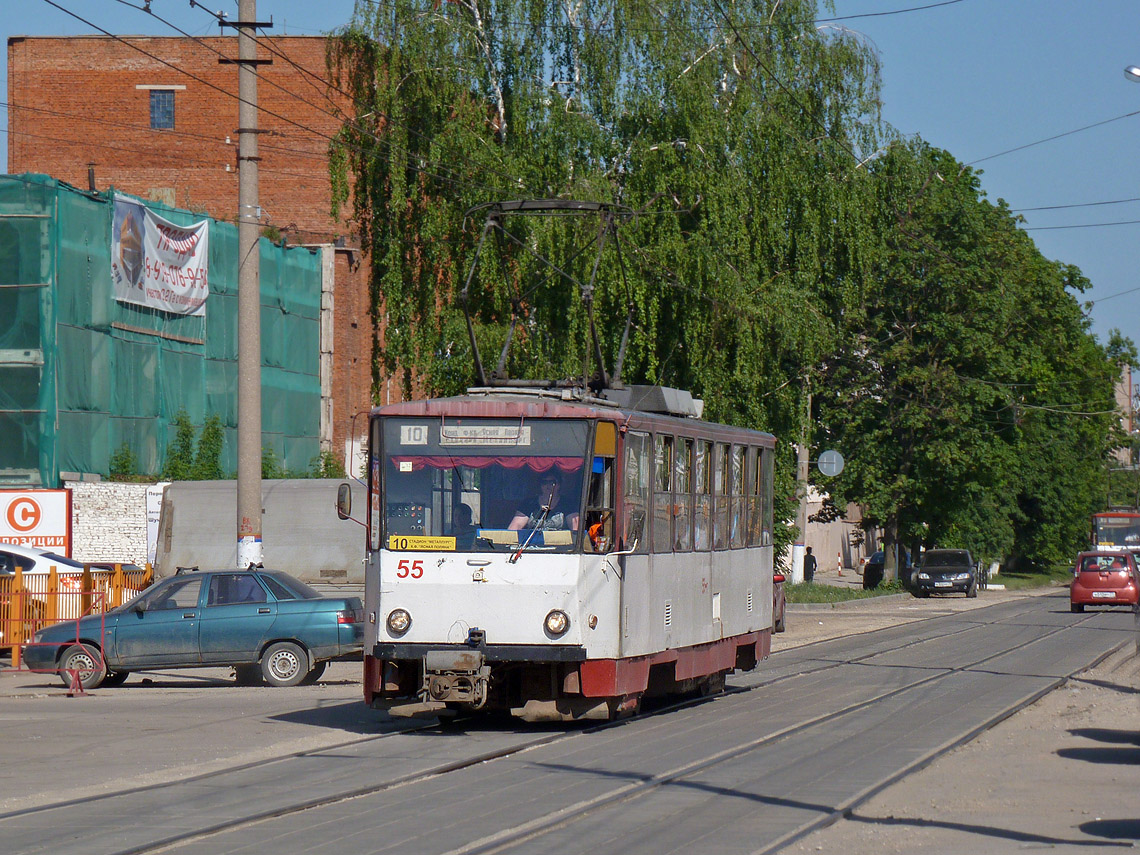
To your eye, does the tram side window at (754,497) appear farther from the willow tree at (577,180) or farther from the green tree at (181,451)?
the green tree at (181,451)

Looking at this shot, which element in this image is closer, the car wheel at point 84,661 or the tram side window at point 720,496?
the tram side window at point 720,496

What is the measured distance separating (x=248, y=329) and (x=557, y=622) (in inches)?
338

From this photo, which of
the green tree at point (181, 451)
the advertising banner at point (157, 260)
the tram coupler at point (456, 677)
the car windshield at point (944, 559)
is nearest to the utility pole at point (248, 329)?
the tram coupler at point (456, 677)

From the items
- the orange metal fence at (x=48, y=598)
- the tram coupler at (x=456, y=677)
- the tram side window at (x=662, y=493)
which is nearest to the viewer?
the tram coupler at (x=456, y=677)

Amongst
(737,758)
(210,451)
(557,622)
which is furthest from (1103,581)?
(737,758)

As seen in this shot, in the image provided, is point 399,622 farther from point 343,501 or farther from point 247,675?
point 247,675

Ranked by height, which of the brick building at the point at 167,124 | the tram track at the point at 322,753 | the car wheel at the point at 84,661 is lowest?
the tram track at the point at 322,753

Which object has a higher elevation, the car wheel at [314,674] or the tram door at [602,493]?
the tram door at [602,493]

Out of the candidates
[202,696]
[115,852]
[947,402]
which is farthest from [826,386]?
[115,852]

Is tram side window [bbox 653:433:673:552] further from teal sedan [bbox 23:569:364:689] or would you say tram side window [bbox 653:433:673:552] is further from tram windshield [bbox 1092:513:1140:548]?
tram windshield [bbox 1092:513:1140:548]

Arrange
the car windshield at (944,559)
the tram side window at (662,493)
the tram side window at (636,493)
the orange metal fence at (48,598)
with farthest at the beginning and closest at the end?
1. the car windshield at (944,559)
2. the orange metal fence at (48,598)
3. the tram side window at (662,493)
4. the tram side window at (636,493)

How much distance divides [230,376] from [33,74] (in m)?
18.8

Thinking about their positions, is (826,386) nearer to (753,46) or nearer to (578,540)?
(753,46)

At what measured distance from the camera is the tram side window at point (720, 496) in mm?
16547
